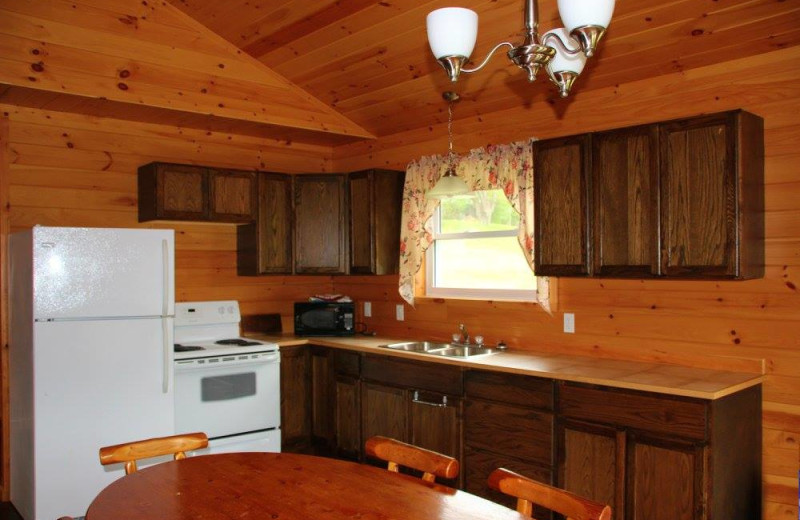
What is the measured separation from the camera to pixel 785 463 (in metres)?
3.16

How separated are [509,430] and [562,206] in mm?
1165

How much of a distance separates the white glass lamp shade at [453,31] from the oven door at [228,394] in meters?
2.95

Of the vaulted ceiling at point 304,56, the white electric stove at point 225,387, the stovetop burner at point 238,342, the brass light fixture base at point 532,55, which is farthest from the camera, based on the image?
the stovetop burner at point 238,342

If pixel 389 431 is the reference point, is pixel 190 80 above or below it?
above

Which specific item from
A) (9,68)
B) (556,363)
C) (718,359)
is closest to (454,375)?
(556,363)

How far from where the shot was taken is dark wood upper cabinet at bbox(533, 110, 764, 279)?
118 inches

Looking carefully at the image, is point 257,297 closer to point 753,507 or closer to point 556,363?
point 556,363

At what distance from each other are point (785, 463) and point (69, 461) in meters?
3.48

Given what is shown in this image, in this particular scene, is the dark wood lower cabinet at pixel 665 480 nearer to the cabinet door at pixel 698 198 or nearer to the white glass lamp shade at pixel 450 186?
the cabinet door at pixel 698 198

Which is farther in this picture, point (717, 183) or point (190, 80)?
point (190, 80)

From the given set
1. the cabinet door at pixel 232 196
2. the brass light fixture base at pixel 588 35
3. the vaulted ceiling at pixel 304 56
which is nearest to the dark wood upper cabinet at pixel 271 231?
the cabinet door at pixel 232 196

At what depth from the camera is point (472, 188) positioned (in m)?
4.39

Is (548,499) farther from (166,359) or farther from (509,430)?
(166,359)

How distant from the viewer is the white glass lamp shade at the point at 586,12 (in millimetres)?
1606
